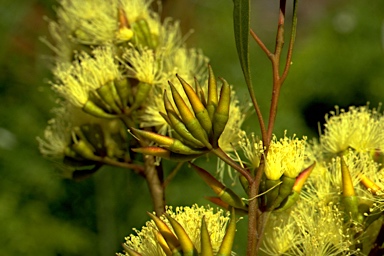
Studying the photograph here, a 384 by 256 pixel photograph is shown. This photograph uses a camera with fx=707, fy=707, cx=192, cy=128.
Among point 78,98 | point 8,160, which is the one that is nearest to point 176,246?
point 78,98

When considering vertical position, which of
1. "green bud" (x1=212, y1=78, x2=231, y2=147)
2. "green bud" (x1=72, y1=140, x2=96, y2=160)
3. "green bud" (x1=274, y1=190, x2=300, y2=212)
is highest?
"green bud" (x1=72, y1=140, x2=96, y2=160)

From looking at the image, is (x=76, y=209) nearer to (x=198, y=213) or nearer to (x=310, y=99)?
(x=198, y=213)

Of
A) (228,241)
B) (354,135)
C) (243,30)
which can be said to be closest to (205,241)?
(228,241)

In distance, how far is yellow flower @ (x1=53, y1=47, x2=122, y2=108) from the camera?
620 mm

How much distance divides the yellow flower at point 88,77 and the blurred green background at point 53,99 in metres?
0.12

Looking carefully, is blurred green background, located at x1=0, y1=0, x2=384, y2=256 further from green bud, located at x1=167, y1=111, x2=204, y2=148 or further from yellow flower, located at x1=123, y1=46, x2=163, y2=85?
green bud, located at x1=167, y1=111, x2=204, y2=148

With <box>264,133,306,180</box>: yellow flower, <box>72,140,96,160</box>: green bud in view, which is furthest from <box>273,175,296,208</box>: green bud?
<box>72,140,96,160</box>: green bud

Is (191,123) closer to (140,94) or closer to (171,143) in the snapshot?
(171,143)

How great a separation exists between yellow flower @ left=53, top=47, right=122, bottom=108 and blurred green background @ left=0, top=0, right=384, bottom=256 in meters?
0.12

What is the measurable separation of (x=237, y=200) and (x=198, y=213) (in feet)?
0.09

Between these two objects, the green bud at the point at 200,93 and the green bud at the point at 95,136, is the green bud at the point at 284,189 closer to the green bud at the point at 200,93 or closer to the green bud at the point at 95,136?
→ the green bud at the point at 200,93

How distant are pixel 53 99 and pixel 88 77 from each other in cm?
16

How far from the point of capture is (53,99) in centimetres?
78

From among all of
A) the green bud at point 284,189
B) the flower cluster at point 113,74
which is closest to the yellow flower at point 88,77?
the flower cluster at point 113,74
